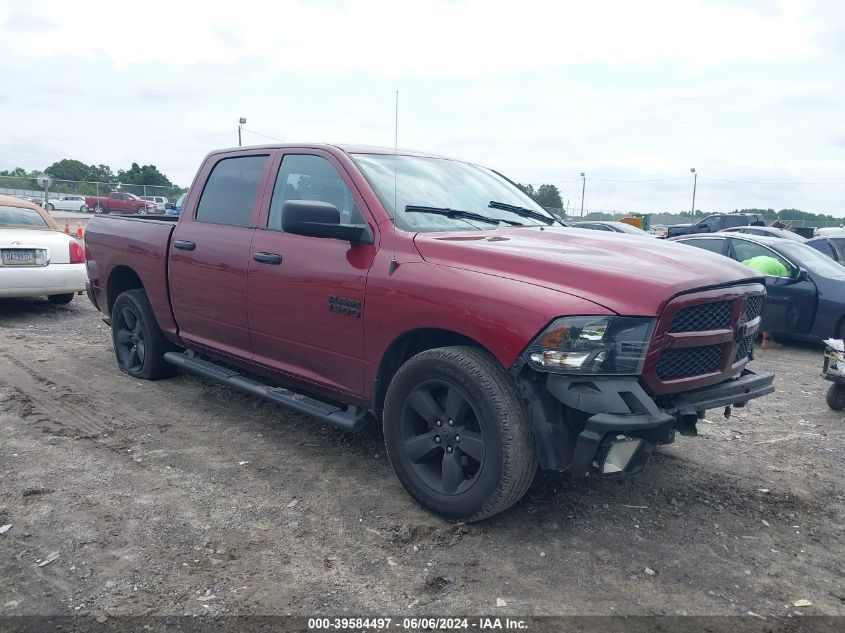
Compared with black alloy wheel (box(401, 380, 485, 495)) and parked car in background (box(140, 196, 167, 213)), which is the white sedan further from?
parked car in background (box(140, 196, 167, 213))

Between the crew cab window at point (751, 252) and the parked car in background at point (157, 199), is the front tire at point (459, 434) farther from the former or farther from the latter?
the parked car in background at point (157, 199)

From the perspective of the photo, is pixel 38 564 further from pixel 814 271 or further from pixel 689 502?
pixel 814 271

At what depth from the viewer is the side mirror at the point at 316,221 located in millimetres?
3650

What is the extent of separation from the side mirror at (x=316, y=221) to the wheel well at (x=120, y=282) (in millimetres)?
2840

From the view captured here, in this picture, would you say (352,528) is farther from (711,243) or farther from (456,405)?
(711,243)

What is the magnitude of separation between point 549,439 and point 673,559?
0.84 metres

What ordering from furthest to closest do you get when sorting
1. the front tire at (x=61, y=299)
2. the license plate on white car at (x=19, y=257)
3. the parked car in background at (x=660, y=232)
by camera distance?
the parked car in background at (x=660, y=232) < the front tire at (x=61, y=299) < the license plate on white car at (x=19, y=257)

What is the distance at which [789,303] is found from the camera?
8516 mm

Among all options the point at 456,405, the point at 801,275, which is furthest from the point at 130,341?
the point at 801,275

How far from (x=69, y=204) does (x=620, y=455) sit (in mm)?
45408

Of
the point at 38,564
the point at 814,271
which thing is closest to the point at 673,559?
the point at 38,564

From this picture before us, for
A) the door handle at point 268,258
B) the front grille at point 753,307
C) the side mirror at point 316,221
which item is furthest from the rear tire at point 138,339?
the front grille at point 753,307

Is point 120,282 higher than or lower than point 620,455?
higher

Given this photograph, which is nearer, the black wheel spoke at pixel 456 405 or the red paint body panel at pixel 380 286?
the red paint body panel at pixel 380 286
